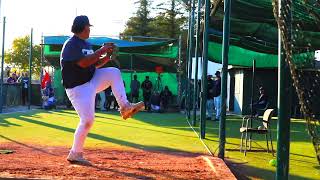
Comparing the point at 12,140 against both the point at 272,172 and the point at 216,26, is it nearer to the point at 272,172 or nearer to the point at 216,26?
the point at 272,172

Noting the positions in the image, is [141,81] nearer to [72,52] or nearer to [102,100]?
[102,100]

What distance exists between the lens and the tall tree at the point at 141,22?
5872 centimetres

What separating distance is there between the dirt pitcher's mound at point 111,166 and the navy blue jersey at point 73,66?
1181mm

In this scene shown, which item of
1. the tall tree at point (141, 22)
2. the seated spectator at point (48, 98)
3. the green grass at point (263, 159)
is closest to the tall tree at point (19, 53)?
the tall tree at point (141, 22)

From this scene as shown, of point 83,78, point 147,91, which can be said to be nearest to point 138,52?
point 147,91

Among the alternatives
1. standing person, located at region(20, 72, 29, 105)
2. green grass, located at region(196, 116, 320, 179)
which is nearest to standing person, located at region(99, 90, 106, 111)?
standing person, located at region(20, 72, 29, 105)

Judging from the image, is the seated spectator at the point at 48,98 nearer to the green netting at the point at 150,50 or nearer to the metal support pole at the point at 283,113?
the green netting at the point at 150,50

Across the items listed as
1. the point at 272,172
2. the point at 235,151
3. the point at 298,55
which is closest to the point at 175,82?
the point at 235,151

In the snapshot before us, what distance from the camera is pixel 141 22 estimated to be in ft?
195

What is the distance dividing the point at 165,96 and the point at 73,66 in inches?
772

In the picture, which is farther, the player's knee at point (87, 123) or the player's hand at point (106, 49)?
the player's knee at point (87, 123)

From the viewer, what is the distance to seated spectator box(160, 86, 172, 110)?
2688cm

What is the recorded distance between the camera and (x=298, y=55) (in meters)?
6.45

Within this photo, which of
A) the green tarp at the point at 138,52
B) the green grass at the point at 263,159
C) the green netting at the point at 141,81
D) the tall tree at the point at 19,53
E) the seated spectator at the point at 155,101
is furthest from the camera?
the tall tree at the point at 19,53
